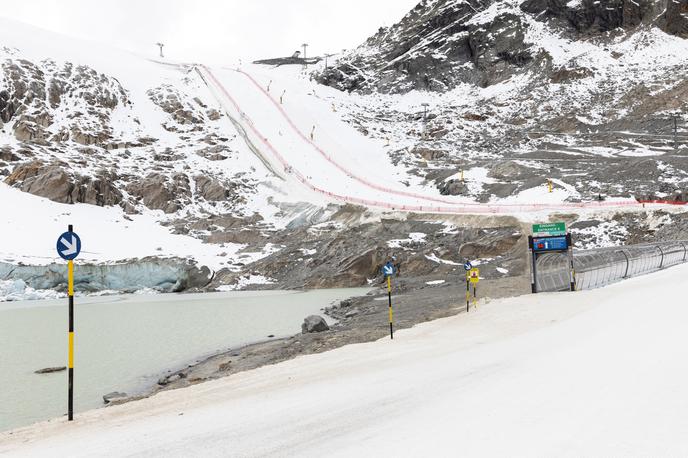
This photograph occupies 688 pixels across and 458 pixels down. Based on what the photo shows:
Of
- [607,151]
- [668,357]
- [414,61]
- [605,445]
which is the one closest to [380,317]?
[668,357]

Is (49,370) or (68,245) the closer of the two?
(68,245)

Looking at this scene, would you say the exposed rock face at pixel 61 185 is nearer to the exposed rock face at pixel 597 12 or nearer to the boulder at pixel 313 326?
the boulder at pixel 313 326

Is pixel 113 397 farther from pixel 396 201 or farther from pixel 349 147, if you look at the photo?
pixel 349 147

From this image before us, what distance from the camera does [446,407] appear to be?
6285 mm

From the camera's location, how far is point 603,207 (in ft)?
123

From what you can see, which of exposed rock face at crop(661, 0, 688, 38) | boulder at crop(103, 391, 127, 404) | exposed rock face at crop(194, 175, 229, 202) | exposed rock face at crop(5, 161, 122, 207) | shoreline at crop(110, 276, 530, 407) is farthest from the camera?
exposed rock face at crop(661, 0, 688, 38)

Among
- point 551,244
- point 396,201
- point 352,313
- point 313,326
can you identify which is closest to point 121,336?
point 313,326

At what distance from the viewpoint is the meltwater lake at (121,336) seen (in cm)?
1390

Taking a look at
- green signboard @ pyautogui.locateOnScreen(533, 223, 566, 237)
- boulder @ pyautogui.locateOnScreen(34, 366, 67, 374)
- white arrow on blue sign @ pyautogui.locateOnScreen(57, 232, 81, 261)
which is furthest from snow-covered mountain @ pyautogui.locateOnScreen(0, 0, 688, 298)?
white arrow on blue sign @ pyautogui.locateOnScreen(57, 232, 81, 261)

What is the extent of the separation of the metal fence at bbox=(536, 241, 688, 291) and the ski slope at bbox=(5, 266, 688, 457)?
9.64 m

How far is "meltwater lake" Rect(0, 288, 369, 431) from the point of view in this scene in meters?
13.9

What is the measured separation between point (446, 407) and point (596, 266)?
690 inches

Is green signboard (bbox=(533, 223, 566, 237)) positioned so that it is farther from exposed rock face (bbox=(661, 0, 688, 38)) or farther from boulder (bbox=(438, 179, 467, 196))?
exposed rock face (bbox=(661, 0, 688, 38))

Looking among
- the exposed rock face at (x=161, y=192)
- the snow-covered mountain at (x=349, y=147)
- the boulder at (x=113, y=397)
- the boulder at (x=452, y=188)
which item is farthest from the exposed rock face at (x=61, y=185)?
the boulder at (x=113, y=397)
